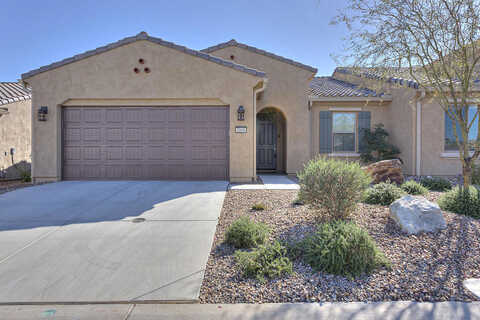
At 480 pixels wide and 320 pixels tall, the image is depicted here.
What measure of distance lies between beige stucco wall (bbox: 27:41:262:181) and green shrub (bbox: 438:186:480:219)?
16.5 feet

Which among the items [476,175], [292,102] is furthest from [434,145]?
[292,102]

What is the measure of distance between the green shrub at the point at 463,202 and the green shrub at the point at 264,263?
12.3 ft

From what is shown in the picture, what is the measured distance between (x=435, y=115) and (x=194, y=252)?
10536 millimetres

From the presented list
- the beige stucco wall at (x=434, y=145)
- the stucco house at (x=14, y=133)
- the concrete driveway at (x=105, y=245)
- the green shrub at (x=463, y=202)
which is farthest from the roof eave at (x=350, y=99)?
the stucco house at (x=14, y=133)

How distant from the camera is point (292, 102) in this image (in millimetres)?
10844

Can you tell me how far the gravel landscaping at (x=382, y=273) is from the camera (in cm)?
271

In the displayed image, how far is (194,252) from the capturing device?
3.61m

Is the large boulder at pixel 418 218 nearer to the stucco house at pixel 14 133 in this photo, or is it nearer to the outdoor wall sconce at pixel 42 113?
the outdoor wall sconce at pixel 42 113

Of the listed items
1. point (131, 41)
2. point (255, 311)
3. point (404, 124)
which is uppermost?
point (131, 41)

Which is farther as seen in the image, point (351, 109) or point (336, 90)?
point (336, 90)

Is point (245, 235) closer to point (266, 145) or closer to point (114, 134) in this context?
point (114, 134)

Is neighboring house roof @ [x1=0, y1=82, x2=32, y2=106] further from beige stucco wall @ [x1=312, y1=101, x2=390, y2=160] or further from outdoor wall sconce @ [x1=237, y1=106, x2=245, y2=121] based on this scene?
beige stucco wall @ [x1=312, y1=101, x2=390, y2=160]

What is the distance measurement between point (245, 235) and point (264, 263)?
2.14ft

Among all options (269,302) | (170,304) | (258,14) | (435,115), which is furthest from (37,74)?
(435,115)
